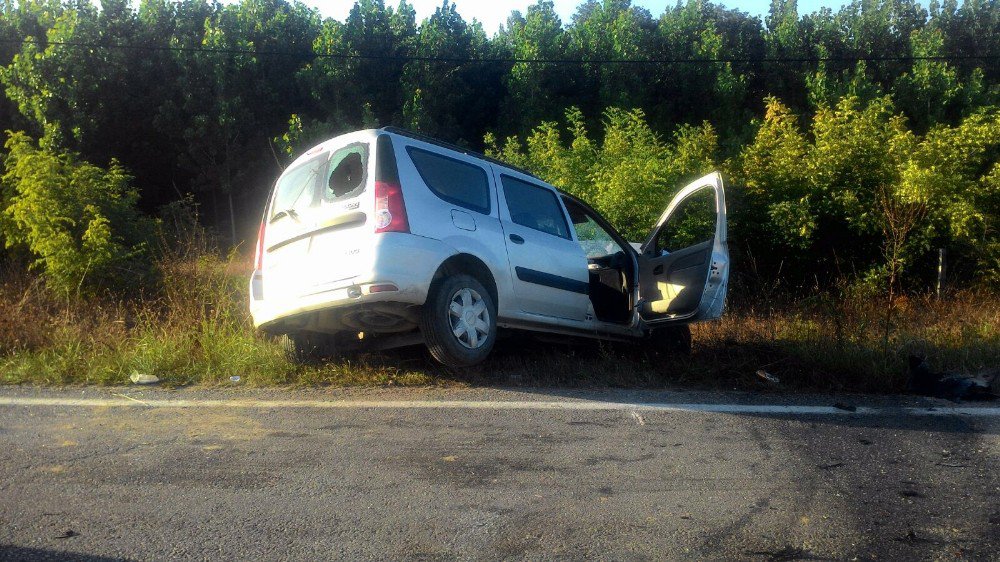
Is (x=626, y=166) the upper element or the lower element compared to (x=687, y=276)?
upper

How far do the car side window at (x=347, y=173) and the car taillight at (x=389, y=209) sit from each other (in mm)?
172

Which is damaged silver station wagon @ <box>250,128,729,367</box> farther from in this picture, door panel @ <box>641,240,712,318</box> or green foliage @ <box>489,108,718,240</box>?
green foliage @ <box>489,108,718,240</box>

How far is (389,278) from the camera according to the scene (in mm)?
5523

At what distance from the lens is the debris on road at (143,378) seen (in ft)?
21.7

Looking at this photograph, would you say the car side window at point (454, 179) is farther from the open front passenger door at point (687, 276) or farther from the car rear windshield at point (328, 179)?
the open front passenger door at point (687, 276)

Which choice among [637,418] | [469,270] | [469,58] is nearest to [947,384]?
[637,418]

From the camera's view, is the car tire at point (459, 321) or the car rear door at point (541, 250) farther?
the car rear door at point (541, 250)

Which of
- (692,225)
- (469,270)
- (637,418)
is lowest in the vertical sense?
(637,418)

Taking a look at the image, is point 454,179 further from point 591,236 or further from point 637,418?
point 591,236

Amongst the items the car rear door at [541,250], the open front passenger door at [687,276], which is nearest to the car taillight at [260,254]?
the car rear door at [541,250]

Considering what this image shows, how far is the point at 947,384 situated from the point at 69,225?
34.9 feet

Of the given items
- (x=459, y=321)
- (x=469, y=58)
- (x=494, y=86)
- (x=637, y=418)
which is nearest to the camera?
(x=637, y=418)

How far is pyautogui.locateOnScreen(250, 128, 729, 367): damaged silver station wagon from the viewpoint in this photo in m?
5.68

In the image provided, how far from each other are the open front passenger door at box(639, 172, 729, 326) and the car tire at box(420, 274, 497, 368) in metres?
1.87
